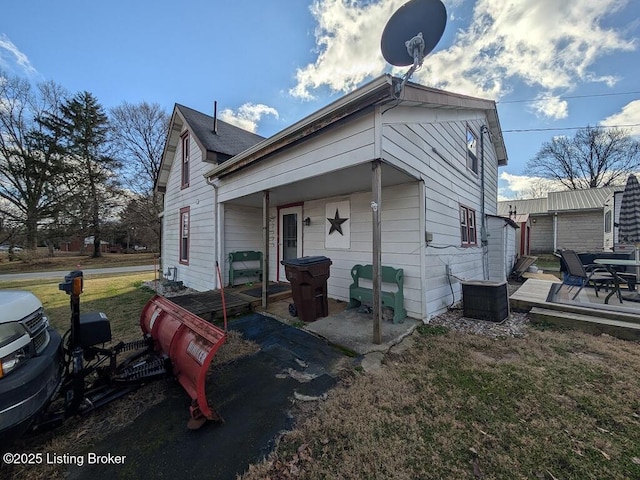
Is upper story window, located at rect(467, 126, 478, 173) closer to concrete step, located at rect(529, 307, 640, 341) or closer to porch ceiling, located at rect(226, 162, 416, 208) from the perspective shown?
porch ceiling, located at rect(226, 162, 416, 208)

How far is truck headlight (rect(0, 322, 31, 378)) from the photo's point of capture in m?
1.55

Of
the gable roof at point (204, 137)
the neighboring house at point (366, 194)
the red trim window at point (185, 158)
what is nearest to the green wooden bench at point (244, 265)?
the neighboring house at point (366, 194)

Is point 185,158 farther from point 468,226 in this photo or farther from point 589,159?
point 589,159

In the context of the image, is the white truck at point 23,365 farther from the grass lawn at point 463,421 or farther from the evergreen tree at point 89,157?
the evergreen tree at point 89,157

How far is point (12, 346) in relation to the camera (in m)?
1.62

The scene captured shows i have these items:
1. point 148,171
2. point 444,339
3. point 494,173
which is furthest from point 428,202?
point 148,171

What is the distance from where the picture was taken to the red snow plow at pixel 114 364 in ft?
6.91

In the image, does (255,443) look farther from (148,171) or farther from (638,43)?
(148,171)

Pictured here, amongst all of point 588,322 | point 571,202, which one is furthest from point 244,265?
point 571,202

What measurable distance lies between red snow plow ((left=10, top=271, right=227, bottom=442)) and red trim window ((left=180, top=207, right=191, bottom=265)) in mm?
6634

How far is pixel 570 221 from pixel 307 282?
2022 cm

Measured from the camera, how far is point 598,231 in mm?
15320

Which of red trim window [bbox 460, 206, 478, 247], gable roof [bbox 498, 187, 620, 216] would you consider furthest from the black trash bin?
gable roof [bbox 498, 187, 620, 216]

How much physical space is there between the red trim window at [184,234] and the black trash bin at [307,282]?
6.04m
